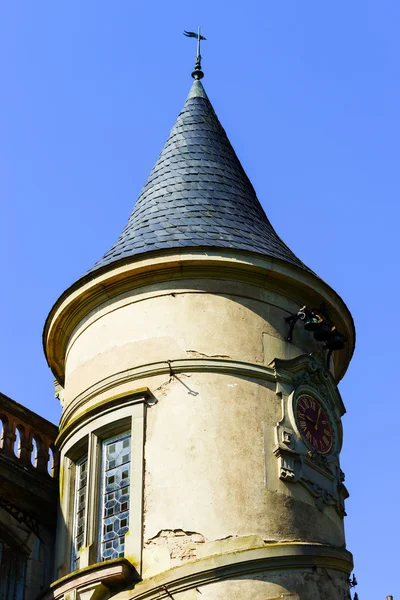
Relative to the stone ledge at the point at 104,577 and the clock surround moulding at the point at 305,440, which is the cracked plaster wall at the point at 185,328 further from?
the stone ledge at the point at 104,577

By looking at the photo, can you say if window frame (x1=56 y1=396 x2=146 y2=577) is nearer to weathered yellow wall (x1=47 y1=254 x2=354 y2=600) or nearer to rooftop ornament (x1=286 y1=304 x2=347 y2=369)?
weathered yellow wall (x1=47 y1=254 x2=354 y2=600)

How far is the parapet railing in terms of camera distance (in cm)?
1879

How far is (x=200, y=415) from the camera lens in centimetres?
1717

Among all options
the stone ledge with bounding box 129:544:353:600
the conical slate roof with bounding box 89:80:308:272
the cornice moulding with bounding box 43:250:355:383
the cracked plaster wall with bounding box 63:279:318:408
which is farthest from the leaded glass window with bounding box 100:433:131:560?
the conical slate roof with bounding box 89:80:308:272

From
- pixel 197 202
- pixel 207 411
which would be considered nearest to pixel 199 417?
pixel 207 411

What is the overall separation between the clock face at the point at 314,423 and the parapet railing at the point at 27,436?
385 cm

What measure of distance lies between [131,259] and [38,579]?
4.65m

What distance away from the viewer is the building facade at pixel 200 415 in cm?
1630

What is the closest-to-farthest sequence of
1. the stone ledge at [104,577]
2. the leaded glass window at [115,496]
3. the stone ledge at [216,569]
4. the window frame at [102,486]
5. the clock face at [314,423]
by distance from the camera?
the stone ledge at [216,569] < the stone ledge at [104,577] < the leaded glass window at [115,496] < the window frame at [102,486] < the clock face at [314,423]

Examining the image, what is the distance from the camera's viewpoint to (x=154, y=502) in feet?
54.7

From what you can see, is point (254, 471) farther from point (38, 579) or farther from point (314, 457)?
point (38, 579)

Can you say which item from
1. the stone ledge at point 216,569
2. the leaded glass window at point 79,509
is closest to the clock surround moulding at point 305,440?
the stone ledge at point 216,569

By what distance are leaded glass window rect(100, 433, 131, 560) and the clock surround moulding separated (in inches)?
80.5

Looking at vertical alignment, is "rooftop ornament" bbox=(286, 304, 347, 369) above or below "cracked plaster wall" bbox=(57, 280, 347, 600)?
above
